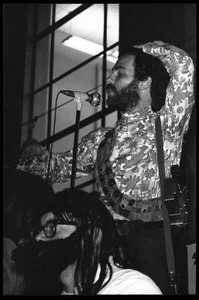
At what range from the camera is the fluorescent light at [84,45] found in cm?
696

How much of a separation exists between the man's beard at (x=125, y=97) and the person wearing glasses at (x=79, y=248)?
1161 mm

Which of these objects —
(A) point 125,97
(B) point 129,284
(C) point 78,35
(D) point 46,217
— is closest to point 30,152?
(A) point 125,97

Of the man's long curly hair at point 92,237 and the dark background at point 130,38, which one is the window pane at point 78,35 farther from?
the man's long curly hair at point 92,237

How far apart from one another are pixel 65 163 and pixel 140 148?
0.51 meters

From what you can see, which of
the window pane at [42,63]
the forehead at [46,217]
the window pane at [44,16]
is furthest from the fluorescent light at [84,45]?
the forehead at [46,217]

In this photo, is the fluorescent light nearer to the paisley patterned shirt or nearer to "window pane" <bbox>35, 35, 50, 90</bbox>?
"window pane" <bbox>35, 35, 50, 90</bbox>

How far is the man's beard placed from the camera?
353cm

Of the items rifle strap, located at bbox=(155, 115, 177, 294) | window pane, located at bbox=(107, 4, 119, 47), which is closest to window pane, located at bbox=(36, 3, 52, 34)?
window pane, located at bbox=(107, 4, 119, 47)

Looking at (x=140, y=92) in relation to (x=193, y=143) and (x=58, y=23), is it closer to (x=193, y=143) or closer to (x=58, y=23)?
(x=193, y=143)

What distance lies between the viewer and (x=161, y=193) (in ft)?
10.1

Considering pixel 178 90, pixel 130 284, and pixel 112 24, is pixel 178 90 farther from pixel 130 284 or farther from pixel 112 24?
pixel 112 24

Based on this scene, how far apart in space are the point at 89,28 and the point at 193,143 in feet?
9.37

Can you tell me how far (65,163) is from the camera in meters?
3.65
